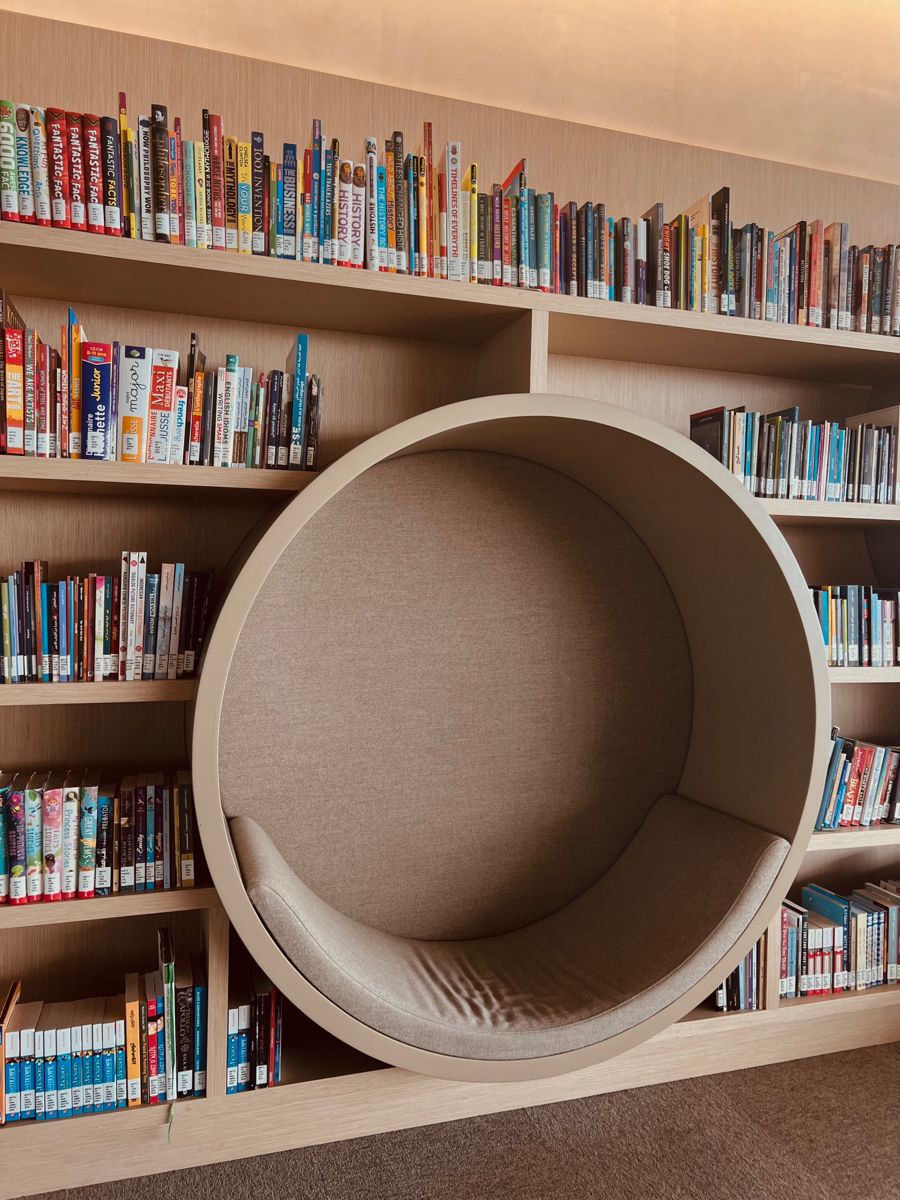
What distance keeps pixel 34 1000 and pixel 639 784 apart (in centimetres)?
156

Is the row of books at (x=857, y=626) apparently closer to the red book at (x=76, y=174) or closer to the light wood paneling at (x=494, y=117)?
the light wood paneling at (x=494, y=117)

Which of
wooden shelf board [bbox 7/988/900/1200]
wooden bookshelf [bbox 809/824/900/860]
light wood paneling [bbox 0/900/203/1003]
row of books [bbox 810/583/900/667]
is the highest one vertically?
row of books [bbox 810/583/900/667]

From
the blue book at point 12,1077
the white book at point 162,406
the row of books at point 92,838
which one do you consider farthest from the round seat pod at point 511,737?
the blue book at point 12,1077

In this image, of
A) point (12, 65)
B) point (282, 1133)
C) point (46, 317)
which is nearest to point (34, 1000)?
point (282, 1133)

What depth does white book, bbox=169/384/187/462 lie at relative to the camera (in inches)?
67.7

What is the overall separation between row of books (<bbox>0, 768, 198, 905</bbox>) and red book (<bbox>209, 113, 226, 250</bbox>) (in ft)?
3.70

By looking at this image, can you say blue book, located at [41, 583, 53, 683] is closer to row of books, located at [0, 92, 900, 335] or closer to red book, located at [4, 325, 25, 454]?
red book, located at [4, 325, 25, 454]

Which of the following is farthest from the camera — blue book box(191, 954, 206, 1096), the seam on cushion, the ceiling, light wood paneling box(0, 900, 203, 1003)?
the ceiling

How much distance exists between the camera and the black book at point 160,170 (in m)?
1.65

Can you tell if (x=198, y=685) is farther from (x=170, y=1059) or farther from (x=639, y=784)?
(x=639, y=784)

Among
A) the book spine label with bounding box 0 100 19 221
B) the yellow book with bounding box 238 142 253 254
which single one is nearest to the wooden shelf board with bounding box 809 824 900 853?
the yellow book with bounding box 238 142 253 254

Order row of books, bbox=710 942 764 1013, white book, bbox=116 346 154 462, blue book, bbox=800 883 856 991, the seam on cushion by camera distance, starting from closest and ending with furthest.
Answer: the seam on cushion < white book, bbox=116 346 154 462 < row of books, bbox=710 942 764 1013 < blue book, bbox=800 883 856 991

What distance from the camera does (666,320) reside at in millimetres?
2002

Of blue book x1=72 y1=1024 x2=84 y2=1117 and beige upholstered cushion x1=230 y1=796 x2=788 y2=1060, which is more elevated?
beige upholstered cushion x1=230 y1=796 x2=788 y2=1060
